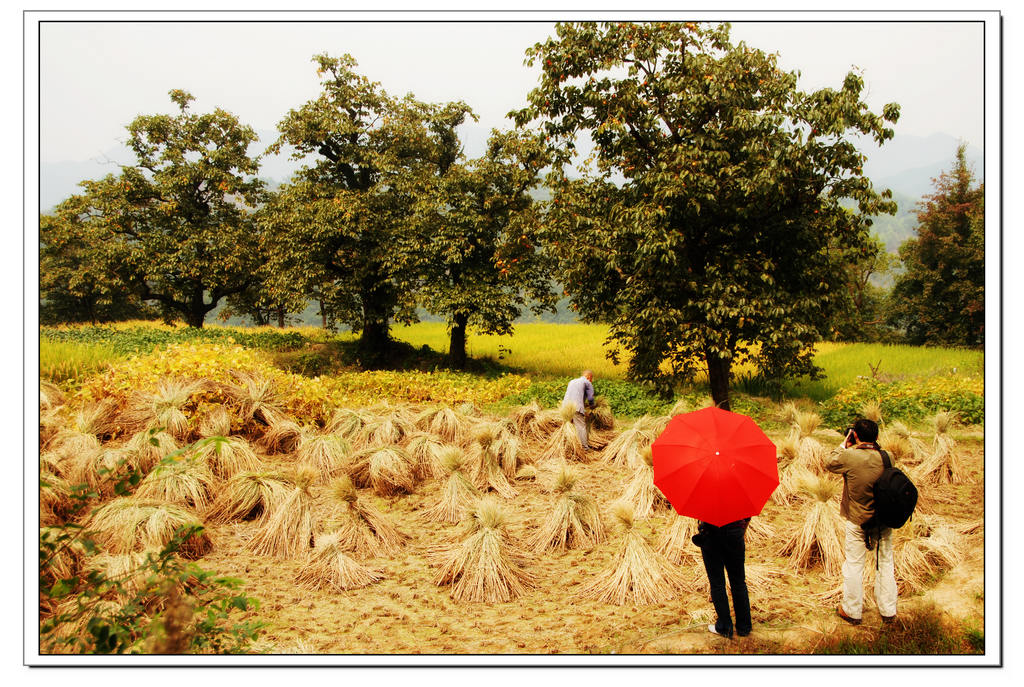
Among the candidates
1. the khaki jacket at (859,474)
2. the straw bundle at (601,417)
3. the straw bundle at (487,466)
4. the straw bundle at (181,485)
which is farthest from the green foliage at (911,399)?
the straw bundle at (181,485)

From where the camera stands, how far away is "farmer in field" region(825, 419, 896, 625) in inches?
177

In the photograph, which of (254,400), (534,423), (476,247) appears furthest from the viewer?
(476,247)

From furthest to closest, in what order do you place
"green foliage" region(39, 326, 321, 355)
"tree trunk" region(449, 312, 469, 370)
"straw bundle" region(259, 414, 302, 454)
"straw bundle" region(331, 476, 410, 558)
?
"tree trunk" region(449, 312, 469, 370) → "green foliage" region(39, 326, 321, 355) → "straw bundle" region(259, 414, 302, 454) → "straw bundle" region(331, 476, 410, 558)

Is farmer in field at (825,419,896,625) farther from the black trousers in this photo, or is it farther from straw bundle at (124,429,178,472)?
straw bundle at (124,429,178,472)

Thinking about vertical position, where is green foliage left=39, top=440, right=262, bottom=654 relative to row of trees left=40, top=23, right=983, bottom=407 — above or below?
below

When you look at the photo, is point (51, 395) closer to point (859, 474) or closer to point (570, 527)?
point (570, 527)

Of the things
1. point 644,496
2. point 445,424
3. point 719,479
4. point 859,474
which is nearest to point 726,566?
point 719,479

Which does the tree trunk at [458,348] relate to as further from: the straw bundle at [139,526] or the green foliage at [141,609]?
the green foliage at [141,609]

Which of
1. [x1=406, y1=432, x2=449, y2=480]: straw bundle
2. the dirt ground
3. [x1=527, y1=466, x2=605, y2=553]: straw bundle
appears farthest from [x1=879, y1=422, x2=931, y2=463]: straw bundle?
[x1=406, y1=432, x2=449, y2=480]: straw bundle

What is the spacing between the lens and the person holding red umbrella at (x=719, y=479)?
4.02 metres

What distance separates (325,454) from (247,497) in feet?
5.86

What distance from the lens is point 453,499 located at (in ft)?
25.0

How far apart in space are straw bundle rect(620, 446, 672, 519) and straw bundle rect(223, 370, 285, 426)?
570cm

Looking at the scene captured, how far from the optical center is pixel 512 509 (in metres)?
7.80
